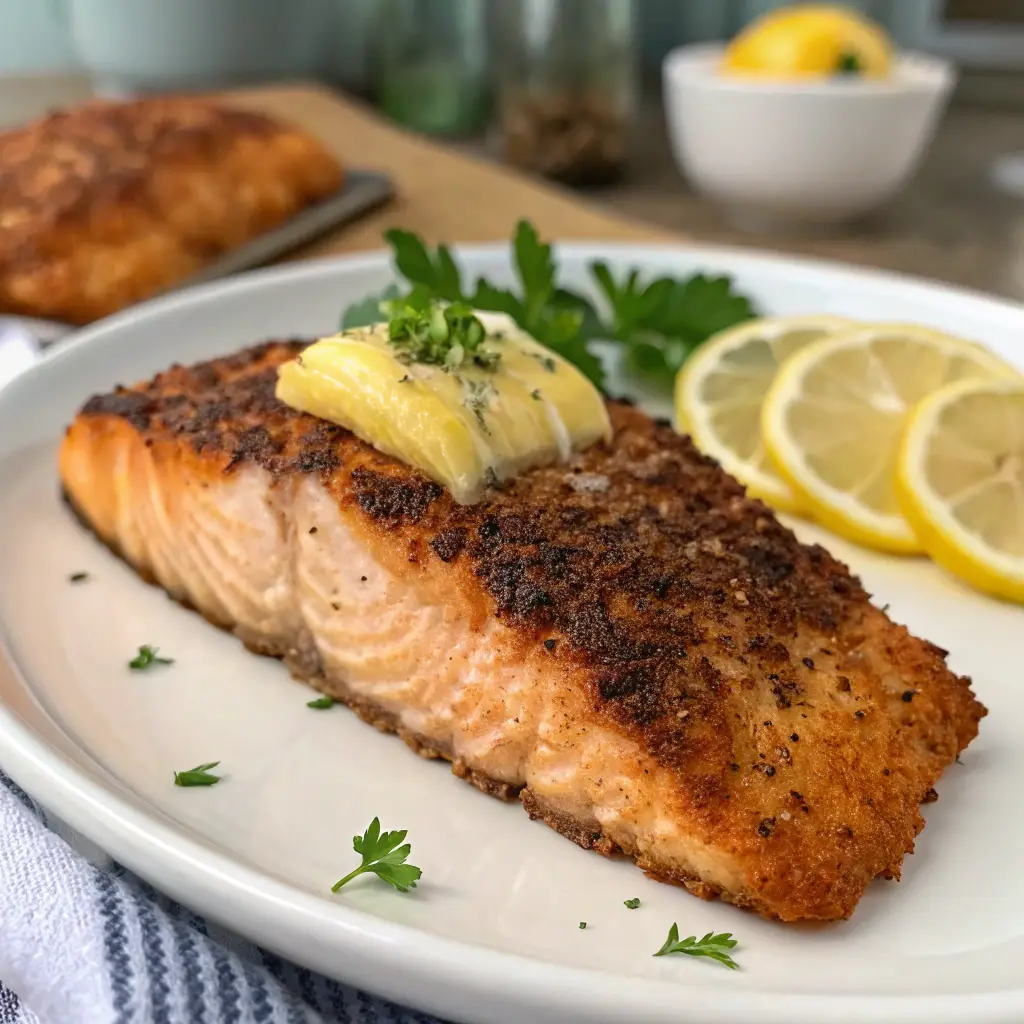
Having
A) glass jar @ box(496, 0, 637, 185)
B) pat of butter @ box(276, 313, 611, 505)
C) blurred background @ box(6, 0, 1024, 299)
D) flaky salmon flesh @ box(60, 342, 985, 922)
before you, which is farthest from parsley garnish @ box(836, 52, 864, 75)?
pat of butter @ box(276, 313, 611, 505)

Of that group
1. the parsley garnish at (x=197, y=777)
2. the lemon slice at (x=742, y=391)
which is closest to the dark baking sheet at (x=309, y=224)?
the lemon slice at (x=742, y=391)

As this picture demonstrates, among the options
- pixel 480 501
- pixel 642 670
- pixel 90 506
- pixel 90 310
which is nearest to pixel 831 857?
pixel 642 670

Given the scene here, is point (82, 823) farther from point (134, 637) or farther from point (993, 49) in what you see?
point (993, 49)

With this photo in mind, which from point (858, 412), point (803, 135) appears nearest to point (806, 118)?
point (803, 135)

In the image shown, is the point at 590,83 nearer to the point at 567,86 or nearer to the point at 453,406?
the point at 567,86

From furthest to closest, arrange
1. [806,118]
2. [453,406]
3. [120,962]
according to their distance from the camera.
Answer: [806,118]
[453,406]
[120,962]

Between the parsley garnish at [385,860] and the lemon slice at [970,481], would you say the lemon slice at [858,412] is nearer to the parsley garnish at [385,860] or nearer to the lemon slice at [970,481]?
the lemon slice at [970,481]

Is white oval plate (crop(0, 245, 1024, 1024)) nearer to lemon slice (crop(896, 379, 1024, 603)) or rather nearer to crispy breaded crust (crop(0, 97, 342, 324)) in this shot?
lemon slice (crop(896, 379, 1024, 603))
